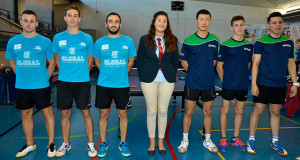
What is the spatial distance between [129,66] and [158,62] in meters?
0.41

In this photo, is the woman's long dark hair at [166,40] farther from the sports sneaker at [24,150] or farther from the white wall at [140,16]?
the white wall at [140,16]

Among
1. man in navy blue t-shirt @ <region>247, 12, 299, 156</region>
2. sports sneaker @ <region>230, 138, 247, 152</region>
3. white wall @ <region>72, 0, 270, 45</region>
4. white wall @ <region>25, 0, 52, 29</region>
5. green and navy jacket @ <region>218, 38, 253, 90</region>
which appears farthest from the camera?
white wall @ <region>25, 0, 52, 29</region>

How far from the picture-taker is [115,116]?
4.60 meters

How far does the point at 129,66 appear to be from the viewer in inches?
108

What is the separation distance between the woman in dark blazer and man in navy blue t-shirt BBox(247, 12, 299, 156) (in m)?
1.13

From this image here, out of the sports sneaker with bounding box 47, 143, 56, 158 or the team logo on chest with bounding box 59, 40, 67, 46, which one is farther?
the sports sneaker with bounding box 47, 143, 56, 158

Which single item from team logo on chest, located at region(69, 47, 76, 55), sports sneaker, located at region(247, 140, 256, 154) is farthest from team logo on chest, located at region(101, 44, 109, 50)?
sports sneaker, located at region(247, 140, 256, 154)

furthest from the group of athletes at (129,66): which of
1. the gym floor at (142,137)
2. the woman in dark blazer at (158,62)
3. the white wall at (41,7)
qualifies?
the white wall at (41,7)

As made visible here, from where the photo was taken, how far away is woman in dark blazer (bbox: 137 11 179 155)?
258 cm

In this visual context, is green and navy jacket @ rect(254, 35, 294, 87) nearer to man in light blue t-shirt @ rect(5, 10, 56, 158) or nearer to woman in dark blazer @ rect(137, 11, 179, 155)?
woman in dark blazer @ rect(137, 11, 179, 155)

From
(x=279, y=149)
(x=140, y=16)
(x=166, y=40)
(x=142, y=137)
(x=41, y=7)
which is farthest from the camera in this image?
(x=41, y=7)

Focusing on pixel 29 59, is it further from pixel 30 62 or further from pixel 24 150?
pixel 24 150

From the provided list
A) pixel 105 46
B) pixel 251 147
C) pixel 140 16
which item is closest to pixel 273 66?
pixel 251 147

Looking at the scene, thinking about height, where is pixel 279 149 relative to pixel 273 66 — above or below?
below
